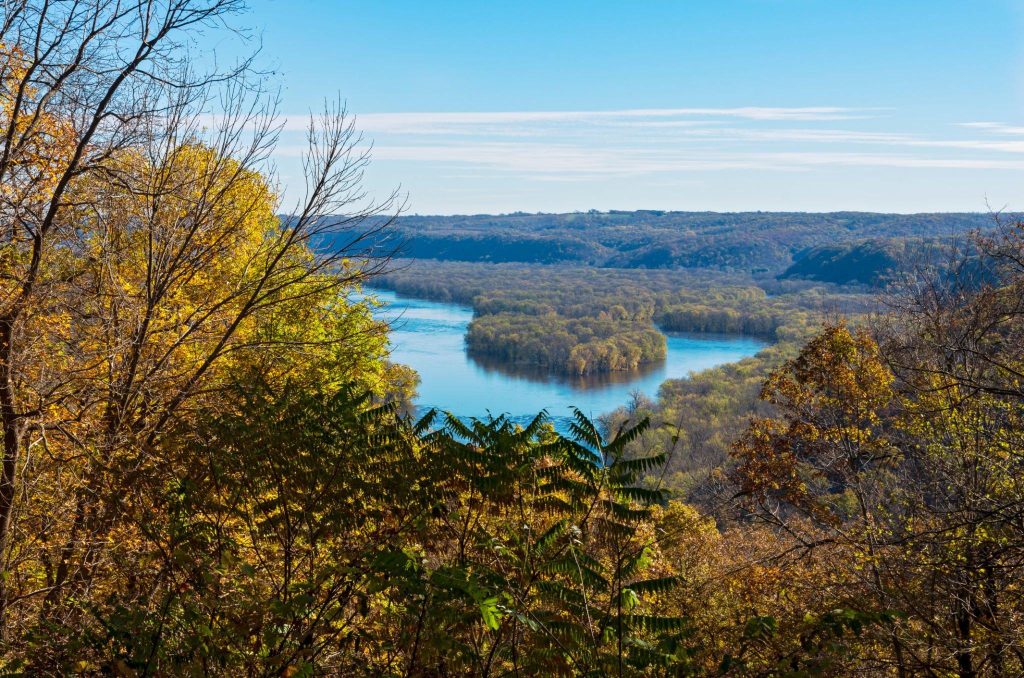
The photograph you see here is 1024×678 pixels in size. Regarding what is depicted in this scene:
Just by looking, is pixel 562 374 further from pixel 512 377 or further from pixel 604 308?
pixel 604 308

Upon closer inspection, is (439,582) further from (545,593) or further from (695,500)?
(695,500)

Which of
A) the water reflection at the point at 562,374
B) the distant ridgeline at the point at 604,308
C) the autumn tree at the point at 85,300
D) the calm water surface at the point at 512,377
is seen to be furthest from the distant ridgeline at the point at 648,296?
the autumn tree at the point at 85,300

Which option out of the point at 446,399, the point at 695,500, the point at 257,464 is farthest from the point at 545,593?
the point at 446,399

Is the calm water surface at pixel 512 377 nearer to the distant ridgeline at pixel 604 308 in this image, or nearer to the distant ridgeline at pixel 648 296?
the distant ridgeline at pixel 604 308

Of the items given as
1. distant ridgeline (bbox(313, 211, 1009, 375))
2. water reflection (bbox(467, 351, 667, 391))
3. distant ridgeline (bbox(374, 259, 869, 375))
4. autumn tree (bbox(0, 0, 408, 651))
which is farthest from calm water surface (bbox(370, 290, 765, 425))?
autumn tree (bbox(0, 0, 408, 651))

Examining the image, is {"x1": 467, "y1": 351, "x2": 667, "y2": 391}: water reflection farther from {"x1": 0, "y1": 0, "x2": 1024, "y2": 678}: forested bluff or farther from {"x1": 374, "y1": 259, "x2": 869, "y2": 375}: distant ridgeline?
{"x1": 0, "y1": 0, "x2": 1024, "y2": 678}: forested bluff

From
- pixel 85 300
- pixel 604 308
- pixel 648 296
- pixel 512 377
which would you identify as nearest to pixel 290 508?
pixel 85 300

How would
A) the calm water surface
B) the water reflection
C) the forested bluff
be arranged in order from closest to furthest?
the forested bluff, the calm water surface, the water reflection

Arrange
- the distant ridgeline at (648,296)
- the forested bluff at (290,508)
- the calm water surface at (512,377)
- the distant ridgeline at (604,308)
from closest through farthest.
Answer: the forested bluff at (290,508) → the calm water surface at (512,377) → the distant ridgeline at (604,308) → the distant ridgeline at (648,296)

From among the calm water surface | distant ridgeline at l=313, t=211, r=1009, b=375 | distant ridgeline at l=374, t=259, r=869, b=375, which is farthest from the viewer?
distant ridgeline at l=313, t=211, r=1009, b=375
